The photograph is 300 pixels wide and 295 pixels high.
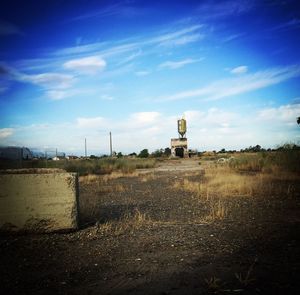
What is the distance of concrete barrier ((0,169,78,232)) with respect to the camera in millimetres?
5941

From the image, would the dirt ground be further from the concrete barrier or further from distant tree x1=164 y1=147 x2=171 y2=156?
distant tree x1=164 y1=147 x2=171 y2=156

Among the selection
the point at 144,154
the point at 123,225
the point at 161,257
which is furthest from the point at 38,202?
the point at 144,154

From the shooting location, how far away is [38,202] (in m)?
6.02

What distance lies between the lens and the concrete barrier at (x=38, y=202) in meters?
5.94

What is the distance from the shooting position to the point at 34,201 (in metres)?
6.01

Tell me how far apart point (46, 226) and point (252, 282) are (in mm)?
3978

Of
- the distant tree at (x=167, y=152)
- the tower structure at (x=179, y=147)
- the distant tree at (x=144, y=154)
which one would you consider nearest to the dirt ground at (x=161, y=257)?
the tower structure at (x=179, y=147)

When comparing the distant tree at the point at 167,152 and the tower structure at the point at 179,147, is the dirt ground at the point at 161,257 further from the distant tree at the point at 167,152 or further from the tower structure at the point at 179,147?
the distant tree at the point at 167,152

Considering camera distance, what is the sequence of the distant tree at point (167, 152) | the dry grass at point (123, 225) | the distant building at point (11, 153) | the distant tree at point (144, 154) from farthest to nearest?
the distant tree at point (144, 154), the distant tree at point (167, 152), the distant building at point (11, 153), the dry grass at point (123, 225)

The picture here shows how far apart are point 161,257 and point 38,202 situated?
2.68m

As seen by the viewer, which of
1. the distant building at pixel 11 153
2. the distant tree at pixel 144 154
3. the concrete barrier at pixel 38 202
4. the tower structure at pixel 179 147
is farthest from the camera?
the distant tree at pixel 144 154

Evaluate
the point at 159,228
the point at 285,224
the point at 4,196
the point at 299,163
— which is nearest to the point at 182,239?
the point at 159,228

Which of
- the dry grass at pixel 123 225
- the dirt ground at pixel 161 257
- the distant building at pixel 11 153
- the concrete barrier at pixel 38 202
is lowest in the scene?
the dirt ground at pixel 161 257

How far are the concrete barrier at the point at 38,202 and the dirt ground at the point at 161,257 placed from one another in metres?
0.24
